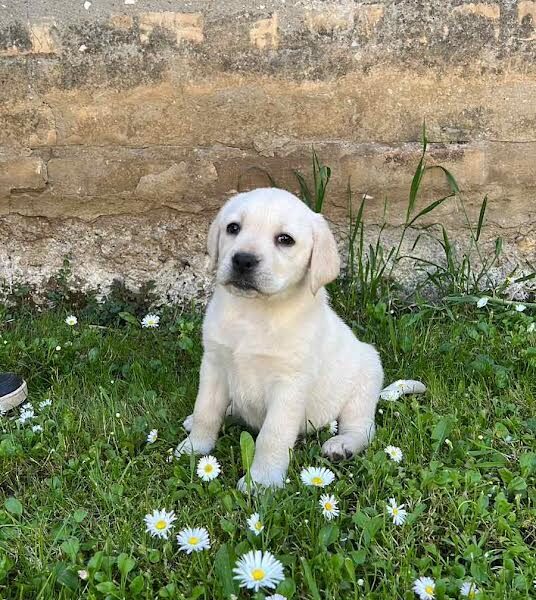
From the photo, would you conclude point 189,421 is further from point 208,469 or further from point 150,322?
point 150,322

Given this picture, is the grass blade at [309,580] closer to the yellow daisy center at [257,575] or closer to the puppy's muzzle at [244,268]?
the yellow daisy center at [257,575]

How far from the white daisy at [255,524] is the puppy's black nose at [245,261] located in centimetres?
72

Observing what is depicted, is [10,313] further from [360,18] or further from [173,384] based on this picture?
[360,18]

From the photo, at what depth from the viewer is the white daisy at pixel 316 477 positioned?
205cm

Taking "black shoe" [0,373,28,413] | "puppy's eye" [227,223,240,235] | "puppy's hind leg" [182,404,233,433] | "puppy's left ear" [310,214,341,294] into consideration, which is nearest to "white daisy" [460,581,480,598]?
"puppy's left ear" [310,214,341,294]

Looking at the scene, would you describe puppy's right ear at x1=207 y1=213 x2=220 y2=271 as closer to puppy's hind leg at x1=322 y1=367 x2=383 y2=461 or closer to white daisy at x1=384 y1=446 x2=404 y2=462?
puppy's hind leg at x1=322 y1=367 x2=383 y2=461

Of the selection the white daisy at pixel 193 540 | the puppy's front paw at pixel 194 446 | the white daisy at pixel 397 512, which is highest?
the white daisy at pixel 193 540

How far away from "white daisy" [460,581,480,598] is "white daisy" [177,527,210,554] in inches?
25.3

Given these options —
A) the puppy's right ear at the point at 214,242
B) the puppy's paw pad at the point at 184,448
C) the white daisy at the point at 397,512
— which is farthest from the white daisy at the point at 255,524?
the puppy's right ear at the point at 214,242

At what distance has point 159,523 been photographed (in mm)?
1890

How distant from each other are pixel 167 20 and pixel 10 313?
5.42 ft

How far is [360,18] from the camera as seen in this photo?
329 cm

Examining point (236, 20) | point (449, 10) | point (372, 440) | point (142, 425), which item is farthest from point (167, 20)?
point (372, 440)

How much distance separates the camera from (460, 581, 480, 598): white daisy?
1.67 metres
